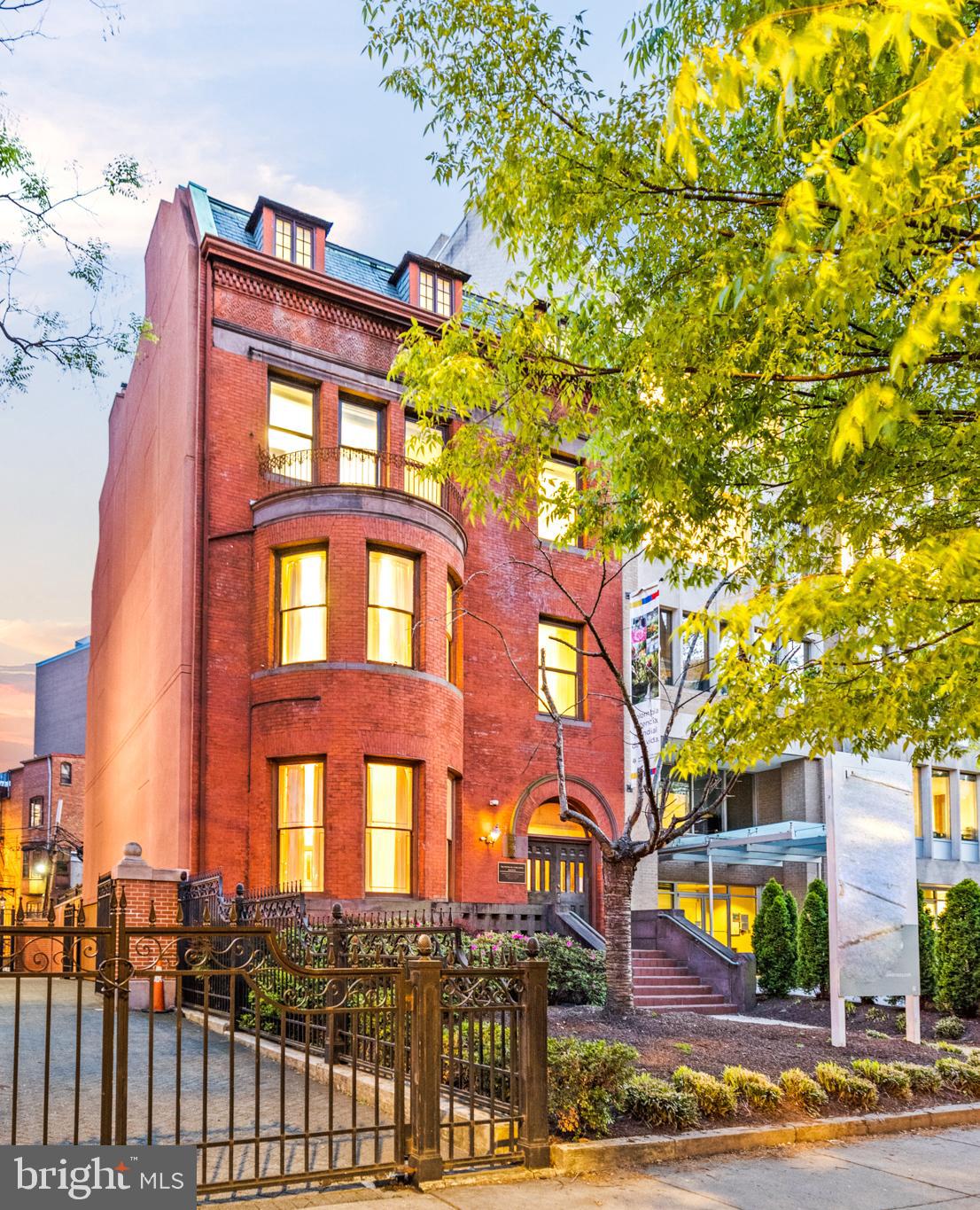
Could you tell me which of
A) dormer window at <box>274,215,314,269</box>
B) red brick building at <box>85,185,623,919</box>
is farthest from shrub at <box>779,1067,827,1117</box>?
dormer window at <box>274,215,314,269</box>

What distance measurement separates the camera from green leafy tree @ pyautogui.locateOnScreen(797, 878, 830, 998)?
2064 centimetres

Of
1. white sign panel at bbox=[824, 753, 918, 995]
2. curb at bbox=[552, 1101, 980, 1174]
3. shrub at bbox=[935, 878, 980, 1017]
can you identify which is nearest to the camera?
curb at bbox=[552, 1101, 980, 1174]

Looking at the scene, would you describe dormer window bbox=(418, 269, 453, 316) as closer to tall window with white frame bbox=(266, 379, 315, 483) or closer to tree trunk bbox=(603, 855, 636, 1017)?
tall window with white frame bbox=(266, 379, 315, 483)

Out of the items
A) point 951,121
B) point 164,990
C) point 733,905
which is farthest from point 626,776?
point 951,121

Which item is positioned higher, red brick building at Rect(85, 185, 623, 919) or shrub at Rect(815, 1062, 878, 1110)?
red brick building at Rect(85, 185, 623, 919)

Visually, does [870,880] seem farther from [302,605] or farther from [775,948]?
[302,605]

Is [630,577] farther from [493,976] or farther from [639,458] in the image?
[493,976]

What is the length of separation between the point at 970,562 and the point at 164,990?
14.2 metres

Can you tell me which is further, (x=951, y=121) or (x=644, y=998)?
(x=644, y=998)

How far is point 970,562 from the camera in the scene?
6.82 metres

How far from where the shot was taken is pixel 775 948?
21.4 meters

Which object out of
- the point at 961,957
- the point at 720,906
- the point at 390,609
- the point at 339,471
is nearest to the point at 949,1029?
the point at 961,957

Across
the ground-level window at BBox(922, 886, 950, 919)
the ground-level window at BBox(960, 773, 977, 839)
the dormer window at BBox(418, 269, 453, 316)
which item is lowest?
the ground-level window at BBox(922, 886, 950, 919)

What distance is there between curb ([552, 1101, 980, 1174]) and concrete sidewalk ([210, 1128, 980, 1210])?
0.44 ft
